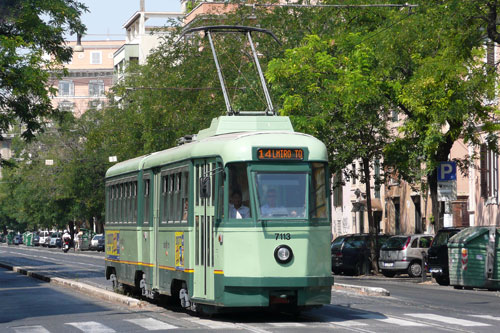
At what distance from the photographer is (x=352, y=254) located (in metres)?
41.1

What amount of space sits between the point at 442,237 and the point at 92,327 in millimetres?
18542

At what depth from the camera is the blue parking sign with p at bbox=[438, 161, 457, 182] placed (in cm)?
3425

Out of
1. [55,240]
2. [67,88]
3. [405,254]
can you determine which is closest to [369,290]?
[405,254]

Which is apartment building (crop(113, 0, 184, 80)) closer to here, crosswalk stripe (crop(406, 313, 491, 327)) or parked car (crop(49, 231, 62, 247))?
parked car (crop(49, 231, 62, 247))

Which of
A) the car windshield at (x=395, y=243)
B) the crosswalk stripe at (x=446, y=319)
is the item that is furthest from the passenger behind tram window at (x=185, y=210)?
the car windshield at (x=395, y=243)

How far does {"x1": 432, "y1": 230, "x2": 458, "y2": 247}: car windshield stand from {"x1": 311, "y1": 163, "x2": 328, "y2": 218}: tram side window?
16.5m

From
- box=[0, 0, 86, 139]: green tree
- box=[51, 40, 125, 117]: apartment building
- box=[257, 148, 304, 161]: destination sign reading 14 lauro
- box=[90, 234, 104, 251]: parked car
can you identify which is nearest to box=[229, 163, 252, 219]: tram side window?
box=[257, 148, 304, 161]: destination sign reading 14 lauro

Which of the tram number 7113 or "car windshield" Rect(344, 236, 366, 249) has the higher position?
the tram number 7113

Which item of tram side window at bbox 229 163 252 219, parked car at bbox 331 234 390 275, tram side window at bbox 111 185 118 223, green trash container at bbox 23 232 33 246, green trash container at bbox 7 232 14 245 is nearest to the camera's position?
tram side window at bbox 229 163 252 219

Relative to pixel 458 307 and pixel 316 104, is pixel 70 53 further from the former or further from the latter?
pixel 458 307

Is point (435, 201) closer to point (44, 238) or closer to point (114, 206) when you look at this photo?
point (114, 206)

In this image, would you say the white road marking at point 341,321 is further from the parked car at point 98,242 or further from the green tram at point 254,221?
the parked car at point 98,242

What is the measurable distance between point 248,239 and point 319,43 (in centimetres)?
2275

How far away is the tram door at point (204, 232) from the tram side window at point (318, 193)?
1604mm
